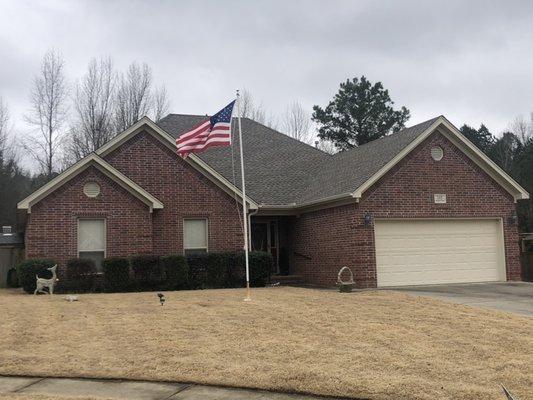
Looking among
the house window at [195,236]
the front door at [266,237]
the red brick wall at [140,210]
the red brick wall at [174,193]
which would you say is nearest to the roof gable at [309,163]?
the front door at [266,237]

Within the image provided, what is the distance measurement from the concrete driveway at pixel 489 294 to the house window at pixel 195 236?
260 inches

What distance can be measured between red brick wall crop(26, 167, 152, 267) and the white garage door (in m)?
7.51

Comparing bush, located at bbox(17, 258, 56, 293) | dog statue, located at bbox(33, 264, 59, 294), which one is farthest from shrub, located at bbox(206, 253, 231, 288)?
bush, located at bbox(17, 258, 56, 293)

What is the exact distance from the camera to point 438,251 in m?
19.2

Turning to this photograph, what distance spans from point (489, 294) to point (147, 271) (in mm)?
9812

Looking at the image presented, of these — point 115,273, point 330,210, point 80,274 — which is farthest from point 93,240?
point 330,210

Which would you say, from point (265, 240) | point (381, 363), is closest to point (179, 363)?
point (381, 363)

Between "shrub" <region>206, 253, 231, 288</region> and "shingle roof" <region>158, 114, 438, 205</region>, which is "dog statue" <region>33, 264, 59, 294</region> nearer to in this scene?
"shrub" <region>206, 253, 231, 288</region>

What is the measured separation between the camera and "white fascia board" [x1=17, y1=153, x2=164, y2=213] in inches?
690

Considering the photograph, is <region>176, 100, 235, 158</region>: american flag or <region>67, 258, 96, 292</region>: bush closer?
<region>176, 100, 235, 158</region>: american flag

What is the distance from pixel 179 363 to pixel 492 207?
50.0 ft

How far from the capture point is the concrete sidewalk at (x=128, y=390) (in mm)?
6477

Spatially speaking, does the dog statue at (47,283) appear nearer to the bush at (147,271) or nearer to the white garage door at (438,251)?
the bush at (147,271)

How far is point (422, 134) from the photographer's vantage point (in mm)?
19016
